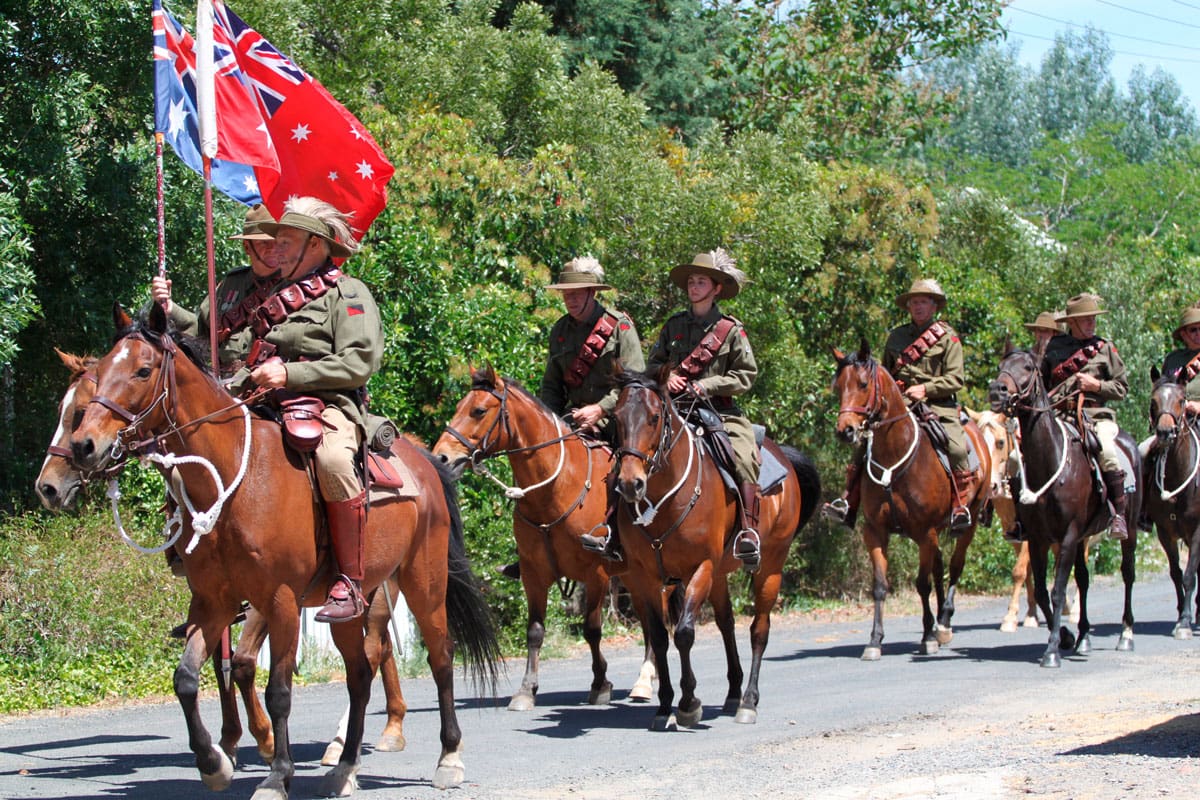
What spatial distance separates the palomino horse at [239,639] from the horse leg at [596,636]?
8.50ft

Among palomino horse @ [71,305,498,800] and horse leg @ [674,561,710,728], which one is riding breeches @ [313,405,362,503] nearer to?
palomino horse @ [71,305,498,800]

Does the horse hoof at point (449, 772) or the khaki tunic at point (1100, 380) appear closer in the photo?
the horse hoof at point (449, 772)

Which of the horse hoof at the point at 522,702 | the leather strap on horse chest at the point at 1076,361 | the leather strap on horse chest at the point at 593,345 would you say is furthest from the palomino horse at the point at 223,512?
the leather strap on horse chest at the point at 1076,361

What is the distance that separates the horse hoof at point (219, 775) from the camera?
7734 millimetres

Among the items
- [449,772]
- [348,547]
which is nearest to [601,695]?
[449,772]

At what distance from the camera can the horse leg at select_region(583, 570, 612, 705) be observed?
12.6 meters

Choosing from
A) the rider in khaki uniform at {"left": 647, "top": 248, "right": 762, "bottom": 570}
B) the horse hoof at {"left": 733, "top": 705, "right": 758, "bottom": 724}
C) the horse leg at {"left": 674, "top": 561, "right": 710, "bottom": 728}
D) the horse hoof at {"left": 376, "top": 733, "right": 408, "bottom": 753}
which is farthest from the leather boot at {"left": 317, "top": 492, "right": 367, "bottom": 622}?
the horse hoof at {"left": 733, "top": 705, "right": 758, "bottom": 724}

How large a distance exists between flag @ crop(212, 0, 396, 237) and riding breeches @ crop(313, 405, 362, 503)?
436cm

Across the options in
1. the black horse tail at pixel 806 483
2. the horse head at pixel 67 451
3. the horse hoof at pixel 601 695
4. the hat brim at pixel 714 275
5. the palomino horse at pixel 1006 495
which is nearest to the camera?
the horse head at pixel 67 451

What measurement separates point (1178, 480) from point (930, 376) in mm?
3660

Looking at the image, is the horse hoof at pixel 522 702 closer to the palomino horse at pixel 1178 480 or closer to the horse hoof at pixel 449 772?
the horse hoof at pixel 449 772

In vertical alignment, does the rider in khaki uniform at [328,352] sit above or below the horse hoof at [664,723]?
above

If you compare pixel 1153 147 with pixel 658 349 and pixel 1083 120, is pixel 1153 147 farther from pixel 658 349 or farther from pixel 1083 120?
pixel 658 349

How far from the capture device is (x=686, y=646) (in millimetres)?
10891
